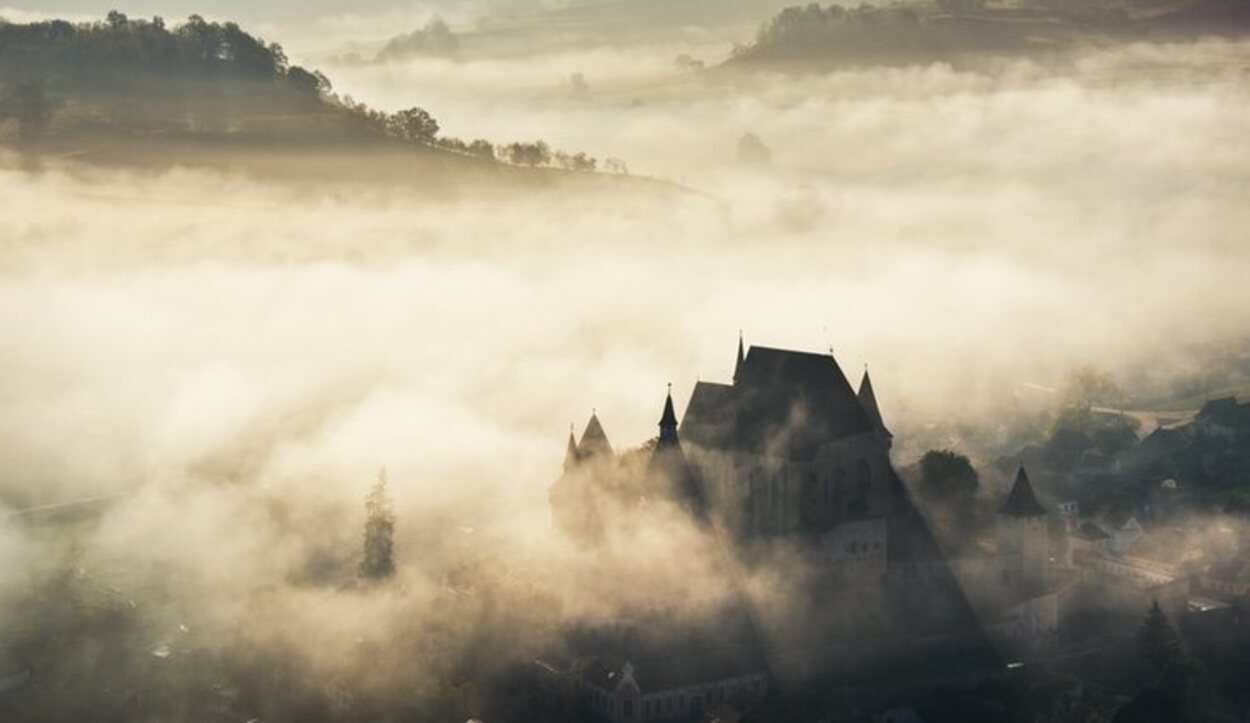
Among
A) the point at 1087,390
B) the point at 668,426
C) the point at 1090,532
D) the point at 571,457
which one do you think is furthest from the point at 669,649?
the point at 1087,390

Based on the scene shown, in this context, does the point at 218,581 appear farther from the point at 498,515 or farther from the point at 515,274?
Answer: the point at 515,274

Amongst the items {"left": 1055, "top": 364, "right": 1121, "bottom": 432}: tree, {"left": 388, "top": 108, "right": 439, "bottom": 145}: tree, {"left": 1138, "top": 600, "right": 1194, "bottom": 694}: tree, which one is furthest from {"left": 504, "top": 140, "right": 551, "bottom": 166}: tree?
{"left": 1138, "top": 600, "right": 1194, "bottom": 694}: tree

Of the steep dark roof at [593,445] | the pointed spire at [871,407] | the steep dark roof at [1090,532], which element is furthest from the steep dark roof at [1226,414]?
the steep dark roof at [593,445]

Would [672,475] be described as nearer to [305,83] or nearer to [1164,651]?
[1164,651]

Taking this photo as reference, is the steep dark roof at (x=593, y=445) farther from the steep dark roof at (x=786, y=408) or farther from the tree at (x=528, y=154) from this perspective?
the tree at (x=528, y=154)

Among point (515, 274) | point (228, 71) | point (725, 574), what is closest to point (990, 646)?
point (725, 574)

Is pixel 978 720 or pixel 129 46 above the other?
pixel 129 46
